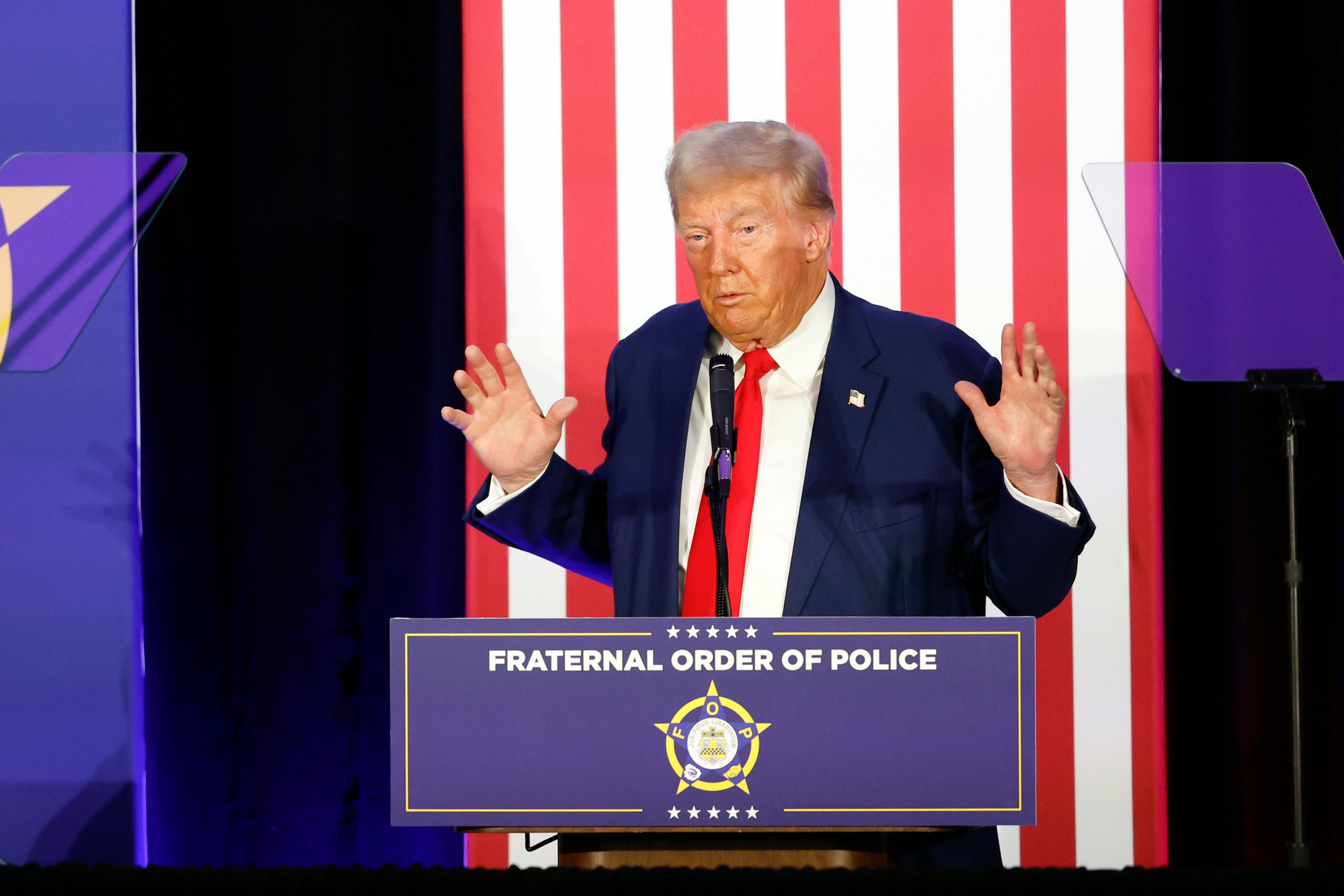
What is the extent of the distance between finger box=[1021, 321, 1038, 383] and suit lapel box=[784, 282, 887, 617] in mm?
365

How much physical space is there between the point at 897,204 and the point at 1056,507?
1.31 meters

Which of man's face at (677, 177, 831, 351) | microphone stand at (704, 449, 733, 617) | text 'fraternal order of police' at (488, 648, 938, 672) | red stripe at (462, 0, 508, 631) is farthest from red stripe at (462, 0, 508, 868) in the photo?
text 'fraternal order of police' at (488, 648, 938, 672)

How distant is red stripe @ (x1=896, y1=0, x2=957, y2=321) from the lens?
2.79 meters

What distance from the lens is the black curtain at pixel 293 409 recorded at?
8.67 ft

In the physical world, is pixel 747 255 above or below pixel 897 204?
below

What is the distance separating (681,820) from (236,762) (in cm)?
173

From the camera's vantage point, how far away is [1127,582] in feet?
8.93

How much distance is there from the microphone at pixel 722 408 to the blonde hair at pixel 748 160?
0.67m

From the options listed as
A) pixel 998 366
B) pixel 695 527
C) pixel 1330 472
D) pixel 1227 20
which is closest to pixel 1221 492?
pixel 1330 472

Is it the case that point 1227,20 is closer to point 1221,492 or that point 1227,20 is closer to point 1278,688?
point 1221,492

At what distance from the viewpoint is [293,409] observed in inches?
105

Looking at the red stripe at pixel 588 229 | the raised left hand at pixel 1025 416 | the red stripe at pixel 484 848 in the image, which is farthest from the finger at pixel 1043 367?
the red stripe at pixel 484 848

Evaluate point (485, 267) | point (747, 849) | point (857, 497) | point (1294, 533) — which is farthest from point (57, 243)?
point (1294, 533)

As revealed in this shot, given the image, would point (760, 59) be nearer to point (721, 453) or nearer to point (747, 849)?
point (721, 453)
